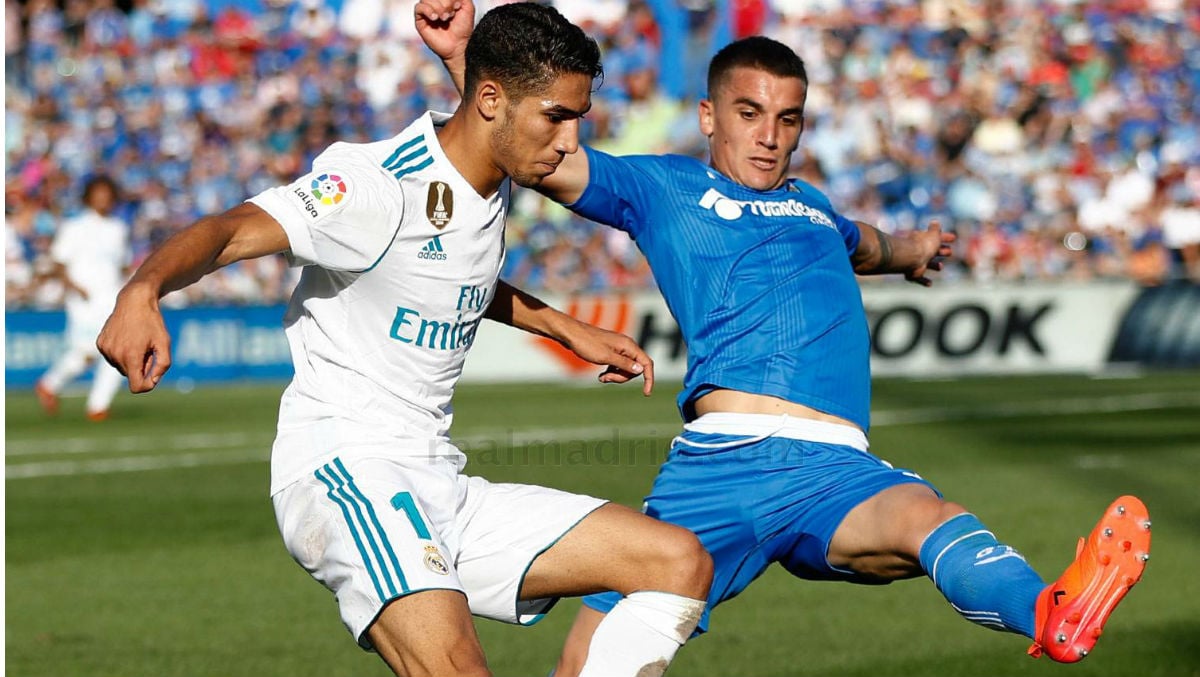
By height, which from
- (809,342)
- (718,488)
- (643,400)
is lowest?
(643,400)

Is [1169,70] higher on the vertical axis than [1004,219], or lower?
higher

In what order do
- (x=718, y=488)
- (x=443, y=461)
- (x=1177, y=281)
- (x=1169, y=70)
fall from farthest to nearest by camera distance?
(x=1169, y=70) → (x=1177, y=281) → (x=718, y=488) → (x=443, y=461)

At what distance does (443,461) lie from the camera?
480 cm

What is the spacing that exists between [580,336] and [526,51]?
3.71 feet

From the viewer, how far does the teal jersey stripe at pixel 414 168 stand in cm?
461

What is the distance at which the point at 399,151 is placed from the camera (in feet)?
15.4

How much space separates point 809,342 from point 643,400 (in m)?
11.9

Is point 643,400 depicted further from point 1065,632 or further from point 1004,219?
point 1065,632

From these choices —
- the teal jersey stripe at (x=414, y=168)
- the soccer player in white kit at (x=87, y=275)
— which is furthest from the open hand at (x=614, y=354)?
the soccer player in white kit at (x=87, y=275)

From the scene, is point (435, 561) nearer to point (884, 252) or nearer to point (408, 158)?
point (408, 158)

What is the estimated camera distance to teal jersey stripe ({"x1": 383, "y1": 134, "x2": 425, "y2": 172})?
4633 millimetres

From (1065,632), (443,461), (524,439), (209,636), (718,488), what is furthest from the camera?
(524,439)

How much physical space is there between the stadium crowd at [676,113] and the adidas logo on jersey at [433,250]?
15.8 m

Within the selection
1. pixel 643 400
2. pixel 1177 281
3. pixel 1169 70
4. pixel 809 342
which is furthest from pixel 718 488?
pixel 1169 70
